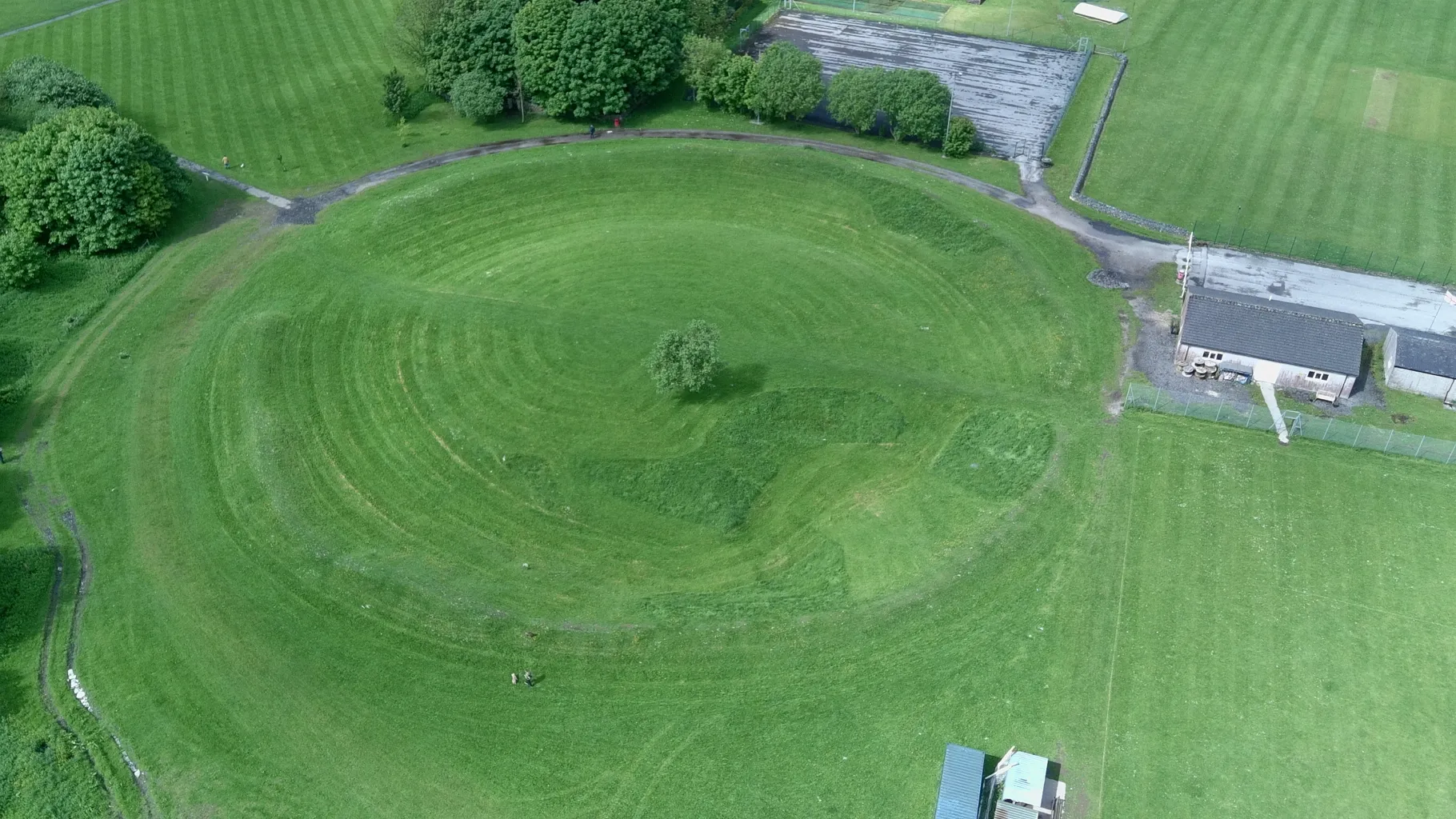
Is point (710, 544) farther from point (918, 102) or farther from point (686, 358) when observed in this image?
point (918, 102)

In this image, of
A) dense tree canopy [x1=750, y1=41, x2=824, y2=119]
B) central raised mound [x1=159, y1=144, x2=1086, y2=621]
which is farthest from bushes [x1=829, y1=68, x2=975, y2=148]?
central raised mound [x1=159, y1=144, x2=1086, y2=621]

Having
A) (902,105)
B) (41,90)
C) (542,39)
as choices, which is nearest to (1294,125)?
(902,105)

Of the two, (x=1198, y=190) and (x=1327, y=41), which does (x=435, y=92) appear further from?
(x=1327, y=41)

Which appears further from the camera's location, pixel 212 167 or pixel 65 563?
pixel 212 167

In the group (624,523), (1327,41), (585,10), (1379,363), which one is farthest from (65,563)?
(1327,41)

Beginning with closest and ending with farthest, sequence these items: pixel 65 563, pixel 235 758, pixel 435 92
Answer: pixel 235 758 → pixel 65 563 → pixel 435 92

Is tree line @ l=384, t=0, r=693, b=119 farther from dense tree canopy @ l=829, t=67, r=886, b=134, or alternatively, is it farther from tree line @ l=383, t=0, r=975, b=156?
dense tree canopy @ l=829, t=67, r=886, b=134

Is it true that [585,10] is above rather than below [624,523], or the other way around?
above
